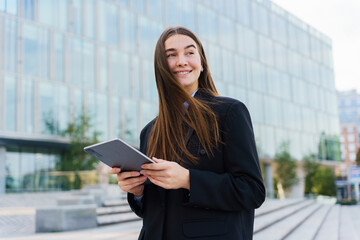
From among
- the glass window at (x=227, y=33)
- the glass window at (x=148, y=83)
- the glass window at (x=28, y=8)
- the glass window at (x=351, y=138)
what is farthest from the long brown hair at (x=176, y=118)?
the glass window at (x=351, y=138)

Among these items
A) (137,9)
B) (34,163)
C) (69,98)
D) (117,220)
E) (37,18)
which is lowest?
(117,220)

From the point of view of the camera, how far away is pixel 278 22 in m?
44.5

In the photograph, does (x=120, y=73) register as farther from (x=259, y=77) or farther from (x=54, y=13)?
(x=259, y=77)

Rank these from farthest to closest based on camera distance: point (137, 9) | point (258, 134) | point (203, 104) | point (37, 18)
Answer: point (258, 134)
point (137, 9)
point (37, 18)
point (203, 104)

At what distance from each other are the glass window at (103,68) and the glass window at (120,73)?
0.47m

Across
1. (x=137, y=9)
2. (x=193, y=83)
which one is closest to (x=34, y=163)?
(x=137, y=9)

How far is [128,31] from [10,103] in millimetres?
10155

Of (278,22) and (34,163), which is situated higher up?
(278,22)

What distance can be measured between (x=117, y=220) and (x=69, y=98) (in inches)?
586

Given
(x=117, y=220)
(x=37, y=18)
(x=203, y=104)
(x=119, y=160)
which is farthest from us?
(x=37, y=18)

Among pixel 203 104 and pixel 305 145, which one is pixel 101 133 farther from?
pixel 305 145

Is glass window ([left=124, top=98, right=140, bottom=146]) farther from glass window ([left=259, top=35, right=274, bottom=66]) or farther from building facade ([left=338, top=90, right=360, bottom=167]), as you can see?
building facade ([left=338, top=90, right=360, bottom=167])

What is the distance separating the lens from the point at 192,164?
1.71 m

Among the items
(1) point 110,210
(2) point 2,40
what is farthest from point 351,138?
(1) point 110,210
